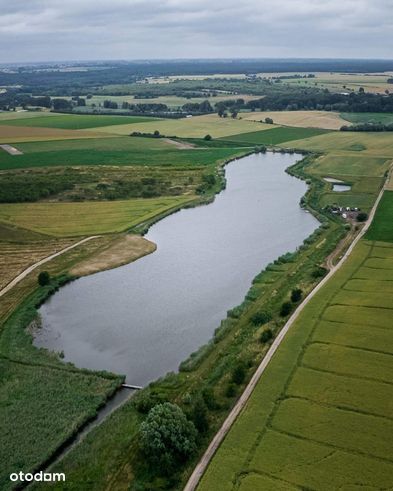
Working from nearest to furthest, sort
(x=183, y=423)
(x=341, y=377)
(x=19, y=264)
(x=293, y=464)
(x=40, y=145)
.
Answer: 1. (x=293, y=464)
2. (x=183, y=423)
3. (x=341, y=377)
4. (x=19, y=264)
5. (x=40, y=145)

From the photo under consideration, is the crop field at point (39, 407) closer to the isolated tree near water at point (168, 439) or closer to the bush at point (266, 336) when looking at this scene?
the isolated tree near water at point (168, 439)

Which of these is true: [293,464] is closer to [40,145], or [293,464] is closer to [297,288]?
[297,288]

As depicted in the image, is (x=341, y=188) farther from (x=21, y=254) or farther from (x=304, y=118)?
(x=304, y=118)

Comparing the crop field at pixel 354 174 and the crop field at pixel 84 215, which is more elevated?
the crop field at pixel 354 174

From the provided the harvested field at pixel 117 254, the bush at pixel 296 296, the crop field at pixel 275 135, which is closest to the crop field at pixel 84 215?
the harvested field at pixel 117 254

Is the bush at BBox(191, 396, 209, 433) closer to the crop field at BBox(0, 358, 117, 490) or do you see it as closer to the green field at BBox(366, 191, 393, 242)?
the crop field at BBox(0, 358, 117, 490)

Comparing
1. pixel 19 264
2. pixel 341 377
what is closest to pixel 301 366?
pixel 341 377

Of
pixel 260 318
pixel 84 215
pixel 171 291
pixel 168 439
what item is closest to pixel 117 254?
pixel 171 291
